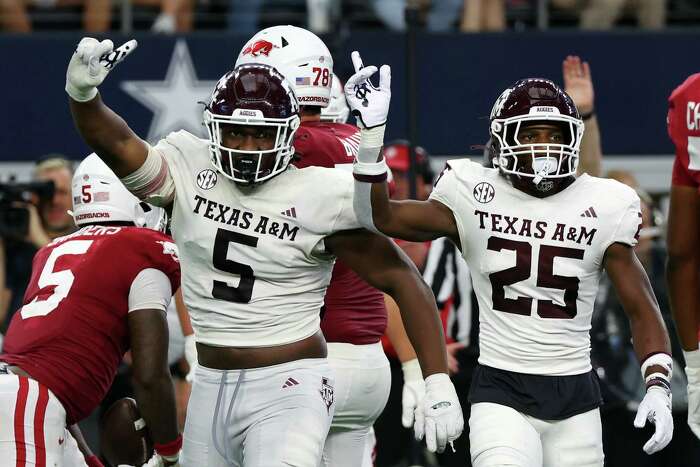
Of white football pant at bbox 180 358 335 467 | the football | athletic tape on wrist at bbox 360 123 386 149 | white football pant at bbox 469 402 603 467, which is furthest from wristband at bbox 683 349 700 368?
the football

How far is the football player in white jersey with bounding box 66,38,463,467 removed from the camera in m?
4.14

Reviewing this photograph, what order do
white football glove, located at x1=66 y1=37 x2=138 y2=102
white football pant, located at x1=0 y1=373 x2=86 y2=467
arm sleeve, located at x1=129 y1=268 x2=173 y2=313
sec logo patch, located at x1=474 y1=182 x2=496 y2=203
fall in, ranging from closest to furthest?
white football glove, located at x1=66 y1=37 x2=138 y2=102 → white football pant, located at x1=0 y1=373 x2=86 y2=467 → sec logo patch, located at x1=474 y1=182 x2=496 y2=203 → arm sleeve, located at x1=129 y1=268 x2=173 y2=313

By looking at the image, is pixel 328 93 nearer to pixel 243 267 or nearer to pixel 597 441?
pixel 243 267

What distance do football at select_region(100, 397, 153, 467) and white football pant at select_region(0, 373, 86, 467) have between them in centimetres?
42

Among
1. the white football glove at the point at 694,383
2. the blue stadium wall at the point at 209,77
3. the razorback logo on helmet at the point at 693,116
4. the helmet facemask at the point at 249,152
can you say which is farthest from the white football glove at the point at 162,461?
the blue stadium wall at the point at 209,77

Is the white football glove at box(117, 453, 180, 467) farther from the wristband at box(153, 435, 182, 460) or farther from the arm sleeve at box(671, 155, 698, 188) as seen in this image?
the arm sleeve at box(671, 155, 698, 188)

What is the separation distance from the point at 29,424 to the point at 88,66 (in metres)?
1.27

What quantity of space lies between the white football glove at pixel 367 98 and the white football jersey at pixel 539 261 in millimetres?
564

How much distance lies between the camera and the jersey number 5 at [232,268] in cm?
420

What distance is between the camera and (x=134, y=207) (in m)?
5.22

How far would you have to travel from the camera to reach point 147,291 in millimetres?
4832

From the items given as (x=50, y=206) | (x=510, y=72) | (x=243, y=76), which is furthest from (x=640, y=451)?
(x=243, y=76)

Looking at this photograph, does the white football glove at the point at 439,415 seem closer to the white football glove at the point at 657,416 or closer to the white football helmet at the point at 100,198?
the white football glove at the point at 657,416

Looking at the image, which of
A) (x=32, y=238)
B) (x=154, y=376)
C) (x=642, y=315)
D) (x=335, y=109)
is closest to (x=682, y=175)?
(x=642, y=315)
